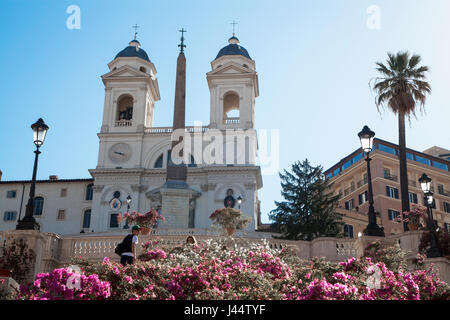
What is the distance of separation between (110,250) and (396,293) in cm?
1230

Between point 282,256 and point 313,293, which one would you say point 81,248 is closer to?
point 282,256

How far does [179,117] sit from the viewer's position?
1853 inches

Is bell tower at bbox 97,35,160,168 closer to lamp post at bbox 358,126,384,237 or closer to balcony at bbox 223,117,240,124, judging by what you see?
balcony at bbox 223,117,240,124

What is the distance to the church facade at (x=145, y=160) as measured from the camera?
212ft

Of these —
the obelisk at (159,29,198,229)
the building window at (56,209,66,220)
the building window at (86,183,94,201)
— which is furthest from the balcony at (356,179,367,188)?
the obelisk at (159,29,198,229)

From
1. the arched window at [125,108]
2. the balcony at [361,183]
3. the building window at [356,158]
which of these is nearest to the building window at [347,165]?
the building window at [356,158]

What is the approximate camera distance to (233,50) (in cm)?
7238

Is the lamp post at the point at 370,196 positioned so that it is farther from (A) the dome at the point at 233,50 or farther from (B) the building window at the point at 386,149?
(B) the building window at the point at 386,149

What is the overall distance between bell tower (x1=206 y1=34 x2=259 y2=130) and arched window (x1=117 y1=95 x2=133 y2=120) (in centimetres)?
1003

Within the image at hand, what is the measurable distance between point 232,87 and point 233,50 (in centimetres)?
506

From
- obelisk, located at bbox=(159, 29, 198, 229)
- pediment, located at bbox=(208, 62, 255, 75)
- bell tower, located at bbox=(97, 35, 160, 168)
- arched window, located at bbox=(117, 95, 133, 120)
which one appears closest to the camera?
obelisk, located at bbox=(159, 29, 198, 229)

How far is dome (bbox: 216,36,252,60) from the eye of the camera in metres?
72.0

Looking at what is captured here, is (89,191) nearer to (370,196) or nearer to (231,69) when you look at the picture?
(231,69)

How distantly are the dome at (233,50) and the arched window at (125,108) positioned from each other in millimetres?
11883
